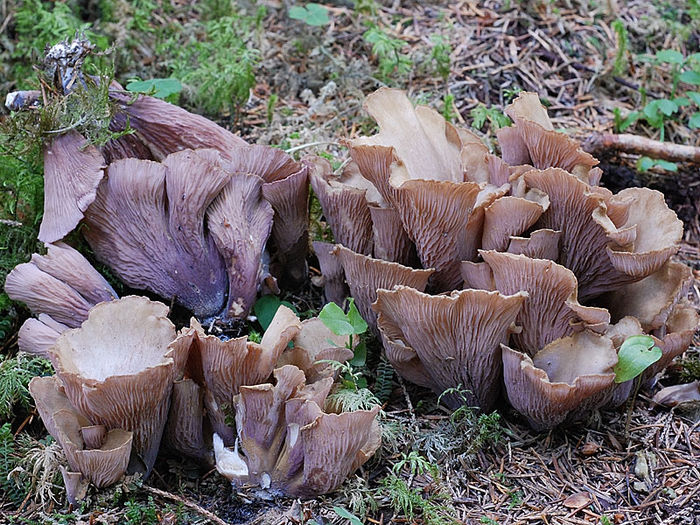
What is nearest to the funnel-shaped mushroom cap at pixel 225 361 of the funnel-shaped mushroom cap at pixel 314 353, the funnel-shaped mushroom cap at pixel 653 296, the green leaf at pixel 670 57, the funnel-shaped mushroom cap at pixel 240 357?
the funnel-shaped mushroom cap at pixel 240 357

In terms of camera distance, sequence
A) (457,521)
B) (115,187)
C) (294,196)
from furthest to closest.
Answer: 1. (294,196)
2. (115,187)
3. (457,521)

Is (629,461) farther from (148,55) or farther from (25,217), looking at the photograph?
(148,55)

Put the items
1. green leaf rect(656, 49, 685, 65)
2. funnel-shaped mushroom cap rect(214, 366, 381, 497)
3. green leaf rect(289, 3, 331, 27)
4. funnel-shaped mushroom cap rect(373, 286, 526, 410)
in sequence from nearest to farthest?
funnel-shaped mushroom cap rect(214, 366, 381, 497) → funnel-shaped mushroom cap rect(373, 286, 526, 410) → green leaf rect(656, 49, 685, 65) → green leaf rect(289, 3, 331, 27)

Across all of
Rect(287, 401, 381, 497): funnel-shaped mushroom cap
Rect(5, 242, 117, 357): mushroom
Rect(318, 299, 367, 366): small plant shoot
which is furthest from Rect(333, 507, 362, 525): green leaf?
Rect(5, 242, 117, 357): mushroom

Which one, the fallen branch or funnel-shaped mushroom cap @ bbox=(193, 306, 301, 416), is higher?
the fallen branch

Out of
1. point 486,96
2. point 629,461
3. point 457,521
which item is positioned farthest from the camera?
point 486,96

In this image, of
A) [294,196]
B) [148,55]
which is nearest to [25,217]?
[294,196]

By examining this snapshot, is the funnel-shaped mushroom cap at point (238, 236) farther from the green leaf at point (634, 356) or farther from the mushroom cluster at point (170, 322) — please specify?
the green leaf at point (634, 356)

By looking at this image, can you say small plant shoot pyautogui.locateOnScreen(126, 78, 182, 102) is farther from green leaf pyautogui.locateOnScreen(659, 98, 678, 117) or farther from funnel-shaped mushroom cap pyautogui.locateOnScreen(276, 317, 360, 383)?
green leaf pyautogui.locateOnScreen(659, 98, 678, 117)
